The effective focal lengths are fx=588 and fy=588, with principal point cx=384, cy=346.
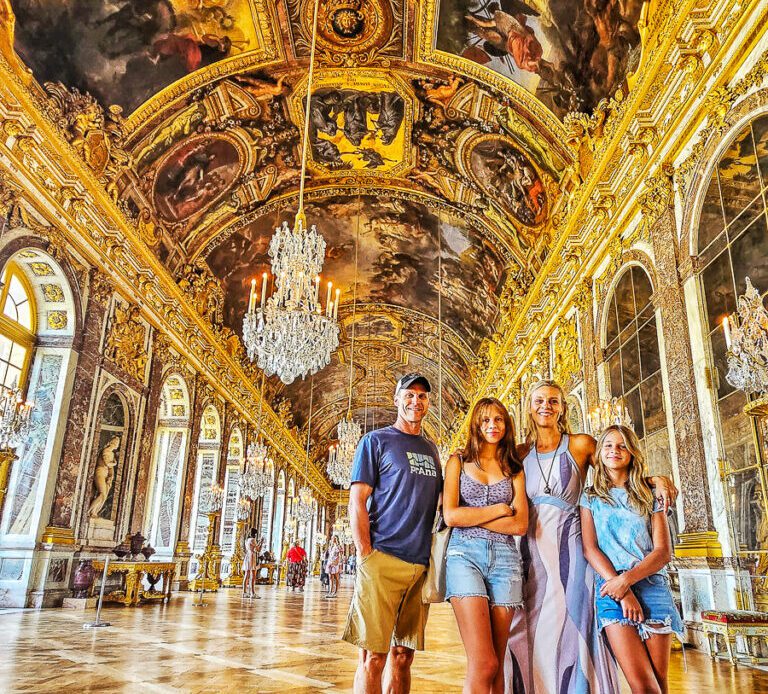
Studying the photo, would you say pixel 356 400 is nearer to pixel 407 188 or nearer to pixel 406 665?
pixel 407 188

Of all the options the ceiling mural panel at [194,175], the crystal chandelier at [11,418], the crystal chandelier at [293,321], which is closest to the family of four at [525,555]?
the crystal chandelier at [293,321]

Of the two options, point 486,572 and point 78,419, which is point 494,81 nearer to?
point 78,419

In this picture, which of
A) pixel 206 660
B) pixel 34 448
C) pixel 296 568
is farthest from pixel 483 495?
pixel 296 568

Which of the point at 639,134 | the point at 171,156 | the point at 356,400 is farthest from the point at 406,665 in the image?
the point at 356,400

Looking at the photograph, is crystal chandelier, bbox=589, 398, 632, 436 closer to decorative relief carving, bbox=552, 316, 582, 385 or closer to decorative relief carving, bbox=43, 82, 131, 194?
decorative relief carving, bbox=552, 316, 582, 385

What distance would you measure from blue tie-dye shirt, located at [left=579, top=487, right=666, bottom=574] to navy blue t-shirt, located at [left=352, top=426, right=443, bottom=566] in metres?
0.68

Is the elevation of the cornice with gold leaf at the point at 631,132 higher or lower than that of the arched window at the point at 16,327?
higher

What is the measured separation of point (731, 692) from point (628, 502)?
210 cm

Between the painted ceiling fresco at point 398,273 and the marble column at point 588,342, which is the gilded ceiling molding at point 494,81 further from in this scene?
the painted ceiling fresco at point 398,273

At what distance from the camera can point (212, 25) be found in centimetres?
979

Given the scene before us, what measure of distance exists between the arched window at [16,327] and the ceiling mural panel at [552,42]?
8141 mm

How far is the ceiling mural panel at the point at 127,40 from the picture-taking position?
8.29 metres

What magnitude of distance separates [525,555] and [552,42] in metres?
9.08

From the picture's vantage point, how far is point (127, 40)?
921 centimetres
